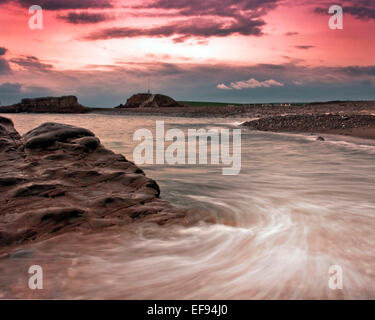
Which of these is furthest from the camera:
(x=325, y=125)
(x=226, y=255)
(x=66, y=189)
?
Result: (x=325, y=125)

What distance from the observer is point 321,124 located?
1555 centimetres

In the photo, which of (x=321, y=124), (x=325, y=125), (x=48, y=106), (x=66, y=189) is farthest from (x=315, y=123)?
(x=48, y=106)

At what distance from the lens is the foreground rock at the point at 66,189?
303 cm

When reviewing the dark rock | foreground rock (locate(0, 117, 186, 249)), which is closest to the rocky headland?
the dark rock

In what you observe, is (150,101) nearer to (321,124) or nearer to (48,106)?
(48,106)

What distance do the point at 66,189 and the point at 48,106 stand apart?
94.3 metres

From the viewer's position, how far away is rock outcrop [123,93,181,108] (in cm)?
8900

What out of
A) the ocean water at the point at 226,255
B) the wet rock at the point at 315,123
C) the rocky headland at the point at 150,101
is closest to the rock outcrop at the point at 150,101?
the rocky headland at the point at 150,101

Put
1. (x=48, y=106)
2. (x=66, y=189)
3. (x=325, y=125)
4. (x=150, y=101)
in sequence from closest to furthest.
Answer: (x=66, y=189) → (x=325, y=125) → (x=48, y=106) → (x=150, y=101)

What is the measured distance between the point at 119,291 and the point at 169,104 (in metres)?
88.2

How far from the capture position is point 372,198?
195 inches
